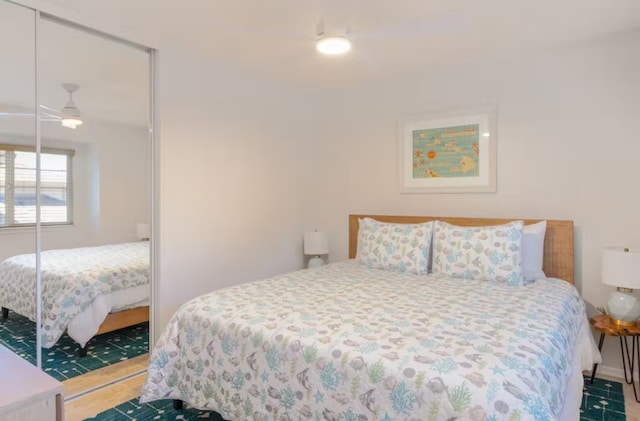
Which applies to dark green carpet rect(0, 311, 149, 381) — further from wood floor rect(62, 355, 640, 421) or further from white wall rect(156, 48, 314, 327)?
white wall rect(156, 48, 314, 327)

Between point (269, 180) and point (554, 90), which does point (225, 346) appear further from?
point (554, 90)

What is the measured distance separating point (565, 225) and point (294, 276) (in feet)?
6.29

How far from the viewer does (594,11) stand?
7.24 ft

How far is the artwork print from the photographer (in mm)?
3100

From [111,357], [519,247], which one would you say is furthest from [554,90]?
[111,357]

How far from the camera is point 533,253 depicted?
262 cm

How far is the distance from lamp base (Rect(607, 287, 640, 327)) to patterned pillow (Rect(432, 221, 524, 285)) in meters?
0.52

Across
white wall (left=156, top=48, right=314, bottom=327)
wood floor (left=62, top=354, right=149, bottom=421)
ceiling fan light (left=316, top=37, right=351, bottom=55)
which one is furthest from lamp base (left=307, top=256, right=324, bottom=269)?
ceiling fan light (left=316, top=37, right=351, bottom=55)

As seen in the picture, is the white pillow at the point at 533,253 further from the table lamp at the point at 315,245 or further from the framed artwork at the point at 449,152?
the table lamp at the point at 315,245

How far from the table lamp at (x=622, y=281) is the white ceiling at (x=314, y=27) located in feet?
4.65

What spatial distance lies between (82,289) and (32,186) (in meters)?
0.69

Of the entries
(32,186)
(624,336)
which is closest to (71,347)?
(32,186)

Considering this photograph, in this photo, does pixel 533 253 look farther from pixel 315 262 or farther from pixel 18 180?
pixel 18 180

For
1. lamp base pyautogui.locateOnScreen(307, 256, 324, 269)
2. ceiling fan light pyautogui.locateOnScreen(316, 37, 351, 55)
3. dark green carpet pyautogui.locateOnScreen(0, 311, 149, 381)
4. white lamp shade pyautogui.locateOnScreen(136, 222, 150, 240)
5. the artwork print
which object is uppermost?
ceiling fan light pyautogui.locateOnScreen(316, 37, 351, 55)
